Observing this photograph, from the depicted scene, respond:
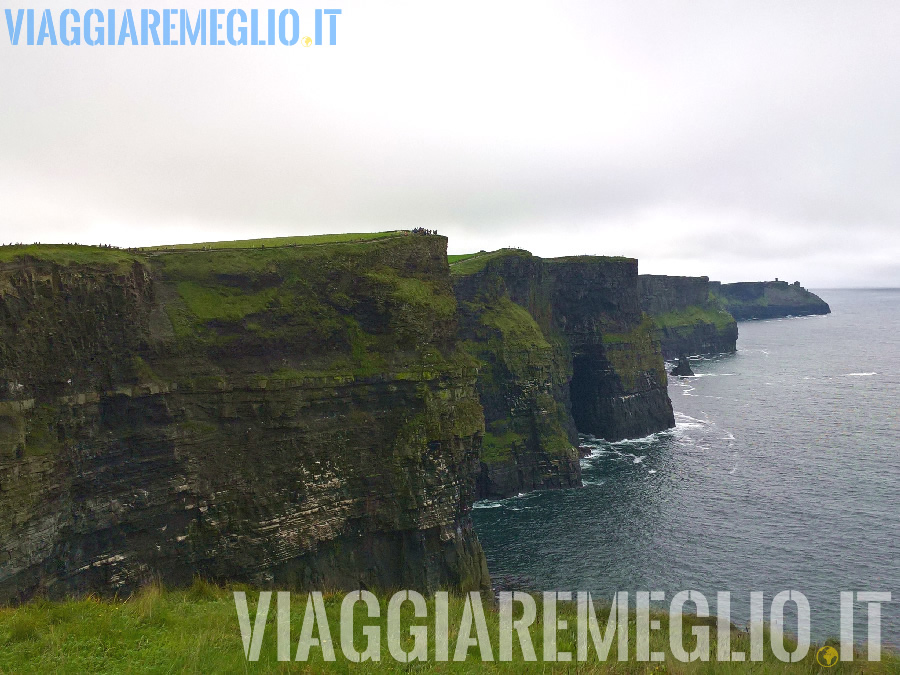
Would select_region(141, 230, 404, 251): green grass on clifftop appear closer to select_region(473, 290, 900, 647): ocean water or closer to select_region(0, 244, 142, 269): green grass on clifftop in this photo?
select_region(0, 244, 142, 269): green grass on clifftop

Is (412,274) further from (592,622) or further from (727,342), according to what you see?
(727,342)

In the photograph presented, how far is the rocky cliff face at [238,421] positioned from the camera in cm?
3053

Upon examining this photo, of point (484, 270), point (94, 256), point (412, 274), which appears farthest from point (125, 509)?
point (484, 270)

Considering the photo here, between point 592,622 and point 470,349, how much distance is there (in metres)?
53.7

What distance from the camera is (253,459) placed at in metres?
38.0

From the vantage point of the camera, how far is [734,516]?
5719cm

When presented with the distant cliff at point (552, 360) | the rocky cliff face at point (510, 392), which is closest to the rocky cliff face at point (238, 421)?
the rocky cliff face at point (510, 392)

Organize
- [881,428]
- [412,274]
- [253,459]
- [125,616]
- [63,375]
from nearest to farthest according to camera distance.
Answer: [125,616] → [63,375] → [253,459] → [412,274] → [881,428]

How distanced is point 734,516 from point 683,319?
140713mm

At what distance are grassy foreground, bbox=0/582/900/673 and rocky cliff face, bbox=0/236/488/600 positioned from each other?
53.9 ft

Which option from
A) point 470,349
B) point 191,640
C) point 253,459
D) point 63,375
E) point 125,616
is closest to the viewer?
point 191,640

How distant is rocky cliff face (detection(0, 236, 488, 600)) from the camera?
30.5m

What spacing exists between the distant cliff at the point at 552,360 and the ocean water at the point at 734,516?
364cm

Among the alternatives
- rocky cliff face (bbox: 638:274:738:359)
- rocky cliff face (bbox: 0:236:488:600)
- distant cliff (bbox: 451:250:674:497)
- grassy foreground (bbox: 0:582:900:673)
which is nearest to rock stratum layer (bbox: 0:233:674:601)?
rocky cliff face (bbox: 0:236:488:600)
